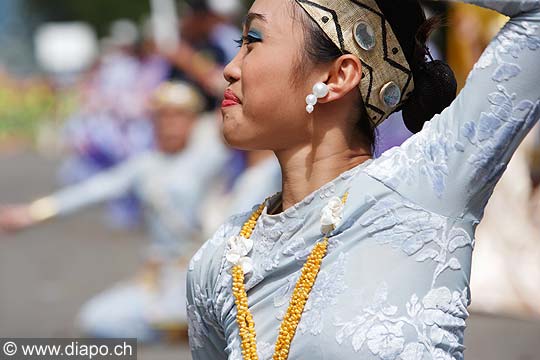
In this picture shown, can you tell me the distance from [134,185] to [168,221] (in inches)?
16.2

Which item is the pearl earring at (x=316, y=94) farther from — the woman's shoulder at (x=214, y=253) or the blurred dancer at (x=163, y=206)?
the blurred dancer at (x=163, y=206)

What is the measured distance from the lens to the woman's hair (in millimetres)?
1911

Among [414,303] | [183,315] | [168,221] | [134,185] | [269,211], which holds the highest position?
[134,185]

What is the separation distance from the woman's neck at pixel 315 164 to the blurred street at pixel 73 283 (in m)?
2.91

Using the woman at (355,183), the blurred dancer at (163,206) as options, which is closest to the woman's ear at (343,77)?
the woman at (355,183)

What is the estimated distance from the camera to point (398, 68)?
1931mm

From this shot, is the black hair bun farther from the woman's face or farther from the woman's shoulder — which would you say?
the woman's shoulder

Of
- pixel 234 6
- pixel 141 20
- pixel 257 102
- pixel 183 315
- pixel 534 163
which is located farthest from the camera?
pixel 141 20

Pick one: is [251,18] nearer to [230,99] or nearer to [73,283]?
[230,99]

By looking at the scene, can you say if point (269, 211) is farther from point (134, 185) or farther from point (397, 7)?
point (134, 185)

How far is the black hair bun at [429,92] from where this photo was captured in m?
1.99

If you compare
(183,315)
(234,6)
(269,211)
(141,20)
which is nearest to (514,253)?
(183,315)

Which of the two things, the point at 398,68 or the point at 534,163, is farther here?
the point at 534,163

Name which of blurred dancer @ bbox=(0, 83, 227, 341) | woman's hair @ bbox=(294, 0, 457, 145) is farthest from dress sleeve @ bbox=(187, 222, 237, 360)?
blurred dancer @ bbox=(0, 83, 227, 341)
